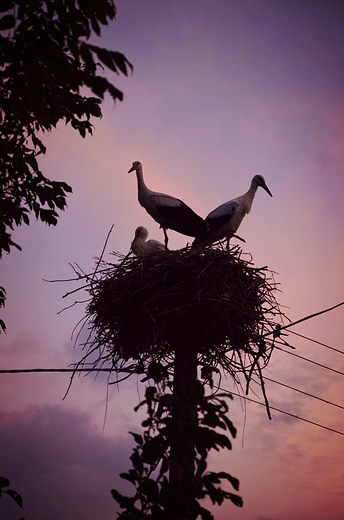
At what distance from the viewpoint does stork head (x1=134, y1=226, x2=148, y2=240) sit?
799 cm

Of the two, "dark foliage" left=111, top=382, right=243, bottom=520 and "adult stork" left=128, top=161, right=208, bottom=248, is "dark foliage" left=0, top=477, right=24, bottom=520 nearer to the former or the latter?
"dark foliage" left=111, top=382, right=243, bottom=520

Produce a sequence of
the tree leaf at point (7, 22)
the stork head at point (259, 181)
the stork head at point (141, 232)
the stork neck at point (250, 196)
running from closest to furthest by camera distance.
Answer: the tree leaf at point (7, 22) → the stork head at point (141, 232) → the stork neck at point (250, 196) → the stork head at point (259, 181)

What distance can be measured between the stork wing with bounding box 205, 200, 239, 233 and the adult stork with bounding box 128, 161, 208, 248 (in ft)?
0.71

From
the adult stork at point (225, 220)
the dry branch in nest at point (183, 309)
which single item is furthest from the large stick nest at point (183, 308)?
the adult stork at point (225, 220)

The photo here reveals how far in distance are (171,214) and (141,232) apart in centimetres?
55

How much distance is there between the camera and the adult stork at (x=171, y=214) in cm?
752

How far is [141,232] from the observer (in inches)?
316

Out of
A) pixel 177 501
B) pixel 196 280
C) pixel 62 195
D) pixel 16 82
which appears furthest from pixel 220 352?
pixel 16 82

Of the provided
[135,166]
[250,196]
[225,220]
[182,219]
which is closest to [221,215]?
[225,220]

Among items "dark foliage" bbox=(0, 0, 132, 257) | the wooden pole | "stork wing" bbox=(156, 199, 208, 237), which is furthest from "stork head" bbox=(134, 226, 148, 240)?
the wooden pole

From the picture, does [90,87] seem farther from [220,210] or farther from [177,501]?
[220,210]

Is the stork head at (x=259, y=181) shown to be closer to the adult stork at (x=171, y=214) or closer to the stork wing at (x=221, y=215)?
the stork wing at (x=221, y=215)

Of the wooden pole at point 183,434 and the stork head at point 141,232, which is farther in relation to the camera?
the stork head at point 141,232

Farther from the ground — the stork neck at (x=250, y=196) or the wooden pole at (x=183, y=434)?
the stork neck at (x=250, y=196)
